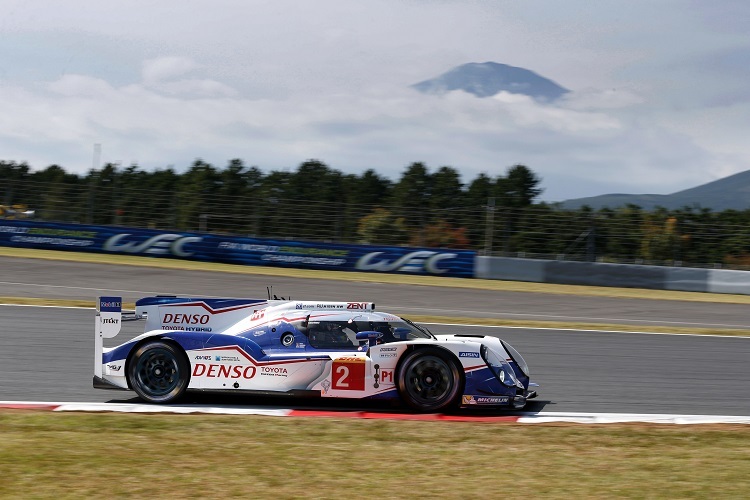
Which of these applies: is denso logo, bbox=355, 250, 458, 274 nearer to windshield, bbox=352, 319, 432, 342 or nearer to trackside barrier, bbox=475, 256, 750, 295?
trackside barrier, bbox=475, 256, 750, 295

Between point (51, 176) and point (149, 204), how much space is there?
859 cm

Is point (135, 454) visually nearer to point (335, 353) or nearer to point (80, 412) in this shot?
point (80, 412)

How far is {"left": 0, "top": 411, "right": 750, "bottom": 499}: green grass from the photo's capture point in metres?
5.46

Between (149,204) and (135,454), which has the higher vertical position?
(149,204)

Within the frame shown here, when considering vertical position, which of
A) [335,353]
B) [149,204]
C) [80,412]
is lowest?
[80,412]

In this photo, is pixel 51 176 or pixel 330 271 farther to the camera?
pixel 51 176

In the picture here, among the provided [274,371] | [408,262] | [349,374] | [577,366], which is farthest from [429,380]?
[408,262]

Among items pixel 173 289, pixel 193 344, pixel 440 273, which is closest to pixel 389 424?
pixel 193 344

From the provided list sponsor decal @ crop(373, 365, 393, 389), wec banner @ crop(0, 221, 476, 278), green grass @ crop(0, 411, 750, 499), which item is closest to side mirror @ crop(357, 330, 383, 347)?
sponsor decal @ crop(373, 365, 393, 389)

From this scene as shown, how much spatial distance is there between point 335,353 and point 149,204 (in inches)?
1141

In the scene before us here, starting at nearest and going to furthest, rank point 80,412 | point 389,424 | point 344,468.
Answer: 1. point 344,468
2. point 389,424
3. point 80,412

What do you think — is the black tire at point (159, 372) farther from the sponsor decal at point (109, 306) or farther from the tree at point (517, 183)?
the tree at point (517, 183)

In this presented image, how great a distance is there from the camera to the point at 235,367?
28.3 ft

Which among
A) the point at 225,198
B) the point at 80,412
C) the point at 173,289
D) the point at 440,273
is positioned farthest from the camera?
the point at 225,198
